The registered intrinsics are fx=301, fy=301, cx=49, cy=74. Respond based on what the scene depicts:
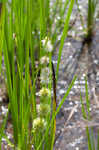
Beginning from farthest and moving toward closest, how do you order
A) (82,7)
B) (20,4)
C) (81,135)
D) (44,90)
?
(82,7), (81,135), (20,4), (44,90)

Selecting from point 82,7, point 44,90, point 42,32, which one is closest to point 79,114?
point 42,32

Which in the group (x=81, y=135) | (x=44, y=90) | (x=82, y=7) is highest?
(x=82, y=7)

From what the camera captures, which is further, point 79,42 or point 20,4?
point 79,42

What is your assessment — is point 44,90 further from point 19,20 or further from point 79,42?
point 79,42

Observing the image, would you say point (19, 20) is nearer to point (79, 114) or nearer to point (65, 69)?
point (79, 114)

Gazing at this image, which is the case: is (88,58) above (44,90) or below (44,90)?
above

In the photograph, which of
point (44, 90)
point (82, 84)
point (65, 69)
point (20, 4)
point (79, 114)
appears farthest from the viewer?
point (65, 69)
